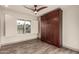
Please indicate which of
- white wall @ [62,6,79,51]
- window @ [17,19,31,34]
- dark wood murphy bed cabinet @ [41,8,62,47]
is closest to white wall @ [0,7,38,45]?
window @ [17,19,31,34]

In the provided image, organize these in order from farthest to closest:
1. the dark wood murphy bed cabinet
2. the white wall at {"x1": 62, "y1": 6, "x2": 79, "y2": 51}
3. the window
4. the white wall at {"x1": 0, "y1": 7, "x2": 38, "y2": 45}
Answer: the window
the white wall at {"x1": 0, "y1": 7, "x2": 38, "y2": 45}
the dark wood murphy bed cabinet
the white wall at {"x1": 62, "y1": 6, "x2": 79, "y2": 51}

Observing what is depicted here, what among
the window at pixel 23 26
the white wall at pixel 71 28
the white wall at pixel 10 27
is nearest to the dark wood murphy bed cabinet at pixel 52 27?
the white wall at pixel 71 28

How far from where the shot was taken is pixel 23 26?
5227 mm

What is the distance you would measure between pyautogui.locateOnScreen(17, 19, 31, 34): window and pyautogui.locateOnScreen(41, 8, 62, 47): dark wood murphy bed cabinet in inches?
39.9

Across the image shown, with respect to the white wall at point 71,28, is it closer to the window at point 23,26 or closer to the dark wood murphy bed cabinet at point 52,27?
the dark wood murphy bed cabinet at point 52,27

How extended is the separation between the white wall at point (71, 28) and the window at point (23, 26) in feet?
8.05

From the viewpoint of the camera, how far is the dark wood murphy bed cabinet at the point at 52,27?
371 cm

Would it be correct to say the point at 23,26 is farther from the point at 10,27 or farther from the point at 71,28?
the point at 71,28

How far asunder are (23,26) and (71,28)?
292 centimetres

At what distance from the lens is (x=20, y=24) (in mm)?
4965

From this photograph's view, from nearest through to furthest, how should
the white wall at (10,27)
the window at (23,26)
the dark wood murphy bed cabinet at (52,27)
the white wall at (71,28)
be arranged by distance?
1. the white wall at (71,28)
2. the dark wood murphy bed cabinet at (52,27)
3. the white wall at (10,27)
4. the window at (23,26)

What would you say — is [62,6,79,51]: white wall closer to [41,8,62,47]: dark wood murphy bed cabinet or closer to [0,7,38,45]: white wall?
[41,8,62,47]: dark wood murphy bed cabinet

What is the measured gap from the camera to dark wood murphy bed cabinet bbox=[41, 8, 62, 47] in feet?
12.2
